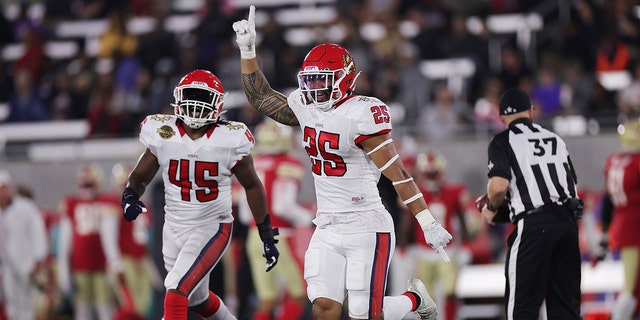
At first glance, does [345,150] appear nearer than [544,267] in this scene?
Yes

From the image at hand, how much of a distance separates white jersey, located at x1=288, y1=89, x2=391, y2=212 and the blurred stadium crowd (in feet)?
20.5

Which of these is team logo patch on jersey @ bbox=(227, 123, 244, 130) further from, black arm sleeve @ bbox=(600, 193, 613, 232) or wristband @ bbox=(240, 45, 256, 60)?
black arm sleeve @ bbox=(600, 193, 613, 232)

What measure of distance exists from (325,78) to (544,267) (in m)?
1.91

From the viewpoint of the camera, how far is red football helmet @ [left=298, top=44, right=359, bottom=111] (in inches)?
270

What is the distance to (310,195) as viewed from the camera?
13586 mm

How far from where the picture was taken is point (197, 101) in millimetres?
7477

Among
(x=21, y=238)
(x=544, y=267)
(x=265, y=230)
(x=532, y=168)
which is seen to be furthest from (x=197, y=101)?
(x=21, y=238)

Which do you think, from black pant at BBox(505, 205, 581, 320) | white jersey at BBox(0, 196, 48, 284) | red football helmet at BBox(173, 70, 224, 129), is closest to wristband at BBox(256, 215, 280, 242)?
red football helmet at BBox(173, 70, 224, 129)

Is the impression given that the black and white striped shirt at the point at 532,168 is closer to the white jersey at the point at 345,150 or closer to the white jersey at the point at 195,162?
the white jersey at the point at 345,150

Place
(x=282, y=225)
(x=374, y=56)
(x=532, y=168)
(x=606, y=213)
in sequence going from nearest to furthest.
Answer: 1. (x=532, y=168)
2. (x=606, y=213)
3. (x=282, y=225)
4. (x=374, y=56)

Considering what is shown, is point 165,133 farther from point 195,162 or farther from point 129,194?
point 129,194

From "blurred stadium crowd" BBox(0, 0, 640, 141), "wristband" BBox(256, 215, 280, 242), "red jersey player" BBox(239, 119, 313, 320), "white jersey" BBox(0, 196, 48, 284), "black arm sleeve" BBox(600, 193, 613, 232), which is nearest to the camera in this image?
"wristband" BBox(256, 215, 280, 242)

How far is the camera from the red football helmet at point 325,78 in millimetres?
6867

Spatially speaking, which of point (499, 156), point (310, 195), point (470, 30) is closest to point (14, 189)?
point (310, 195)
